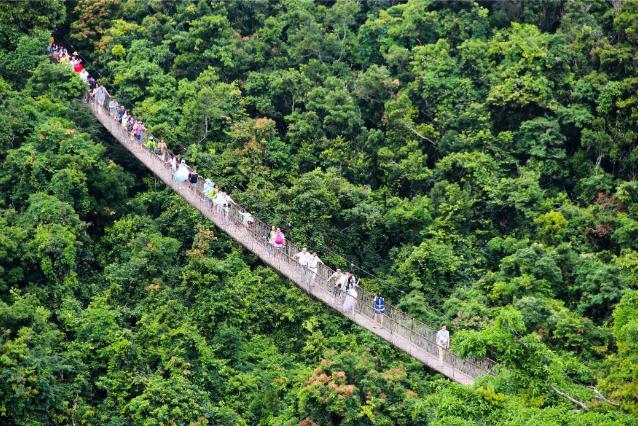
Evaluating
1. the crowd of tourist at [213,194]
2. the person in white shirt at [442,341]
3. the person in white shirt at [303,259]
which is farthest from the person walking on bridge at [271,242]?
the person in white shirt at [442,341]

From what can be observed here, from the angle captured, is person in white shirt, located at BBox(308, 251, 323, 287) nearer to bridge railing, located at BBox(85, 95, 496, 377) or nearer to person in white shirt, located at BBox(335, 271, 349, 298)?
bridge railing, located at BBox(85, 95, 496, 377)

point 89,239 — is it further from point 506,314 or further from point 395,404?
point 506,314

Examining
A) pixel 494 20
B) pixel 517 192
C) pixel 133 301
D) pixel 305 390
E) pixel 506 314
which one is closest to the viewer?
pixel 506 314

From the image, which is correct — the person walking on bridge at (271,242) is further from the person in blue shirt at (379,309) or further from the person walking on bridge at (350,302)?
the person in blue shirt at (379,309)

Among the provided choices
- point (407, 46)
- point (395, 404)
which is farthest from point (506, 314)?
point (407, 46)

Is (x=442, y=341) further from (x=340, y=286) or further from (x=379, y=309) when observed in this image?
(x=340, y=286)

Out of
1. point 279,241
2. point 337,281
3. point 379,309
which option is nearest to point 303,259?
point 279,241

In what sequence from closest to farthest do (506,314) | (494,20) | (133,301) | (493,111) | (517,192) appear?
(506,314) → (133,301) → (517,192) → (493,111) → (494,20)
